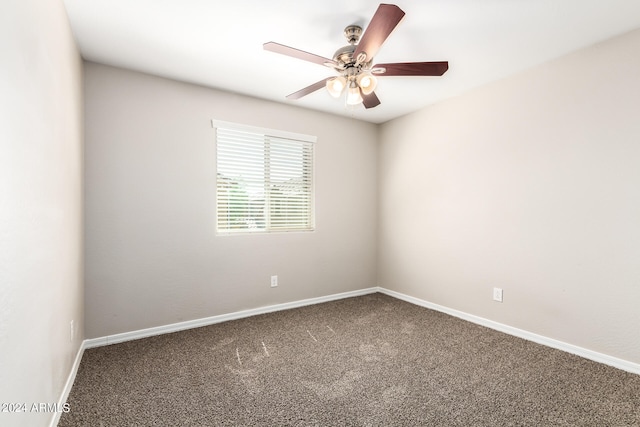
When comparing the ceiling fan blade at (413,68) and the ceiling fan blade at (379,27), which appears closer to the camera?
the ceiling fan blade at (379,27)

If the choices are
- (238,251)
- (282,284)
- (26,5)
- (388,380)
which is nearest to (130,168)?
(238,251)

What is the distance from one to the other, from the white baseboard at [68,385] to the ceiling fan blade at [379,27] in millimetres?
2641

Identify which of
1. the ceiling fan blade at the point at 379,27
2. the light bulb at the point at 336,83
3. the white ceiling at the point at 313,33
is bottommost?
the light bulb at the point at 336,83

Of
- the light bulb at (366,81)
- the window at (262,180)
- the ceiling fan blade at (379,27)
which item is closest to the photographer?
the ceiling fan blade at (379,27)

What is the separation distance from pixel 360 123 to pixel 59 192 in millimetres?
3418

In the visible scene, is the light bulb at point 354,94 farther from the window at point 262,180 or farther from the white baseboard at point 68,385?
the white baseboard at point 68,385

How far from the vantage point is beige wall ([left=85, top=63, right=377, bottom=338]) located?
264 cm

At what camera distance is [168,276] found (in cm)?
293

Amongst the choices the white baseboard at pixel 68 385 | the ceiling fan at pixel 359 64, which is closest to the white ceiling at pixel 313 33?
the ceiling fan at pixel 359 64

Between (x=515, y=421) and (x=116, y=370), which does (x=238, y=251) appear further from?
(x=515, y=421)

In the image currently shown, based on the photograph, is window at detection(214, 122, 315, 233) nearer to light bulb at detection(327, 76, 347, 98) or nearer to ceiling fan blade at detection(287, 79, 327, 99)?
ceiling fan blade at detection(287, 79, 327, 99)

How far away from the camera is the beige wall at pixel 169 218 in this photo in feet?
8.66

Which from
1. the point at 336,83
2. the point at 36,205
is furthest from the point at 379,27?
the point at 36,205

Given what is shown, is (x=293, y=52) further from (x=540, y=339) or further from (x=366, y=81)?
(x=540, y=339)
